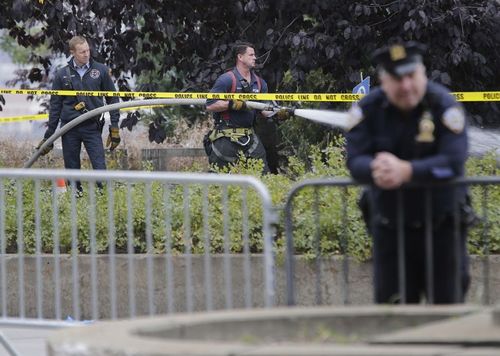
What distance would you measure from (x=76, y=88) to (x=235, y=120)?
1.84 metres

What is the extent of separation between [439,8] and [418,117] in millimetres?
8922

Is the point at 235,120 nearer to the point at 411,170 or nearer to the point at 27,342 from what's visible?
the point at 27,342

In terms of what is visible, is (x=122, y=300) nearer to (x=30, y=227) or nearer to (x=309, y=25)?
A: (x=30, y=227)

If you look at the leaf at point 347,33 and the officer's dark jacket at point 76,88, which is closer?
the officer's dark jacket at point 76,88

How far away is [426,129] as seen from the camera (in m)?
6.20

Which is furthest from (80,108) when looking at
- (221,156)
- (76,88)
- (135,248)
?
(135,248)

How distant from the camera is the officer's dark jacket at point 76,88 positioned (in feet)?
45.5

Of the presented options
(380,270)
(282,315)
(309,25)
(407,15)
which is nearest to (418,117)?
(380,270)

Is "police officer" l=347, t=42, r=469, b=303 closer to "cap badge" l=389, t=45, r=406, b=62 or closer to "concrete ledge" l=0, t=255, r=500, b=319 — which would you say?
"cap badge" l=389, t=45, r=406, b=62

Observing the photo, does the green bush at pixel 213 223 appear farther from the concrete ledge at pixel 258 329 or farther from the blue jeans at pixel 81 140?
the blue jeans at pixel 81 140

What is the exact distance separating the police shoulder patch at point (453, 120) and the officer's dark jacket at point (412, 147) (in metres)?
0.01

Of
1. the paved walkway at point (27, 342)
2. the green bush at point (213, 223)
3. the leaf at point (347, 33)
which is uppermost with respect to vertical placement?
the leaf at point (347, 33)

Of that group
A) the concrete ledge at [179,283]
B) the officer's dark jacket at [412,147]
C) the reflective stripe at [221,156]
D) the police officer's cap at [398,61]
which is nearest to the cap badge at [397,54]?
the police officer's cap at [398,61]

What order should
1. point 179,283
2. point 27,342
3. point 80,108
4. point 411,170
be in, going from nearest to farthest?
point 411,170 < point 27,342 < point 179,283 < point 80,108
